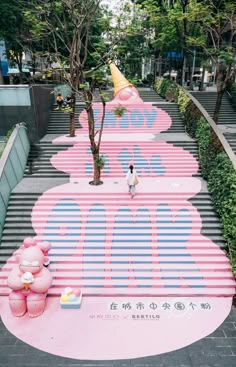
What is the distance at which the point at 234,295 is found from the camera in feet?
33.4

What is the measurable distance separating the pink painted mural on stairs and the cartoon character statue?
38cm

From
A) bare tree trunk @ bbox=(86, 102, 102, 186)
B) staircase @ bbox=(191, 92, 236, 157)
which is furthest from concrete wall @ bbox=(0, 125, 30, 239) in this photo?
staircase @ bbox=(191, 92, 236, 157)

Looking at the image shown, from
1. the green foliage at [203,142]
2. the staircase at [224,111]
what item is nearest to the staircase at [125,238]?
the green foliage at [203,142]

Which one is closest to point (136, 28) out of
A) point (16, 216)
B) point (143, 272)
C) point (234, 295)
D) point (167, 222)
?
point (167, 222)

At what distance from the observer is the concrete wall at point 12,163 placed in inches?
514

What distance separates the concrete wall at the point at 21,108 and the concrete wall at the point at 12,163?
0.67m

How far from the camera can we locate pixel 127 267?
11078 millimetres

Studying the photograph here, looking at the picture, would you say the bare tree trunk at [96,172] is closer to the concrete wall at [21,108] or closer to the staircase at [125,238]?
the staircase at [125,238]

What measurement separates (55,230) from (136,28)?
10548 millimetres

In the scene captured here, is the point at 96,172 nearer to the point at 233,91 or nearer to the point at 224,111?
the point at 224,111

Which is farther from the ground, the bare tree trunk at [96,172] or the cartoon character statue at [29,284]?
the bare tree trunk at [96,172]

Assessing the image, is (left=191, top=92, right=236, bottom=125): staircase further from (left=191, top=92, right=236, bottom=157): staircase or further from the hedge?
the hedge

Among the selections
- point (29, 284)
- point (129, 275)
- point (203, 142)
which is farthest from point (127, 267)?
point (203, 142)

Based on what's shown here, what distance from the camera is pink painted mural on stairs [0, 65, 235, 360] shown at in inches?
344
